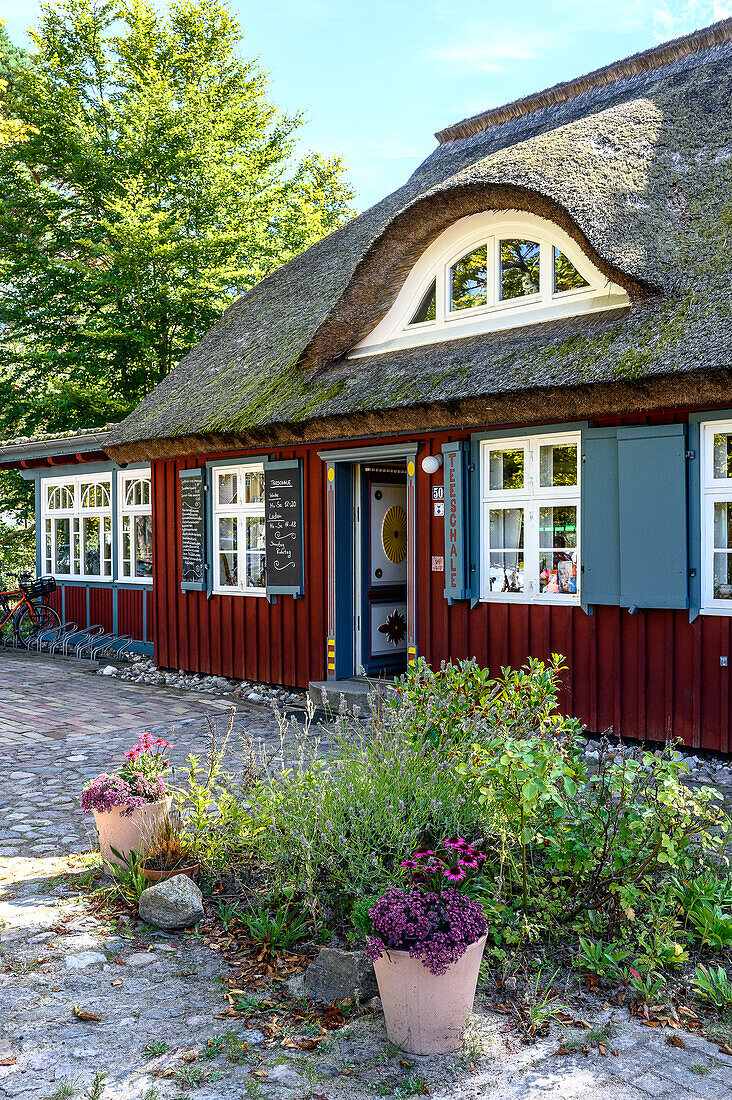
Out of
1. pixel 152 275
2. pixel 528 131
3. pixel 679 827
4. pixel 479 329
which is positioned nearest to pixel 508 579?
pixel 479 329

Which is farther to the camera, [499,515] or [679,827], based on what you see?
[499,515]

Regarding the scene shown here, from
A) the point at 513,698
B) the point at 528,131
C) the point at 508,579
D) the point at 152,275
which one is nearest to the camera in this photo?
the point at 513,698

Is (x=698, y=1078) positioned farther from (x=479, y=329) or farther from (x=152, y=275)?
(x=152, y=275)

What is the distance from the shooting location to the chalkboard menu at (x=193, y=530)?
434 inches

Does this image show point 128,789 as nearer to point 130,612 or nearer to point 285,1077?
point 285,1077

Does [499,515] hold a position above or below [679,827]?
above

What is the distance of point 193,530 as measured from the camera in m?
11.2

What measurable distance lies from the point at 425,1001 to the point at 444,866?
18.8 inches

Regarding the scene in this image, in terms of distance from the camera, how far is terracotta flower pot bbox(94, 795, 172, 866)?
441 centimetres

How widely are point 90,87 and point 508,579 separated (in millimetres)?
17118

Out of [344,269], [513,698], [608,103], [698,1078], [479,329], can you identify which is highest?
[608,103]

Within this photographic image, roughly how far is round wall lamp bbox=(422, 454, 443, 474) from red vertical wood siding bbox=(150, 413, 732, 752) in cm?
9

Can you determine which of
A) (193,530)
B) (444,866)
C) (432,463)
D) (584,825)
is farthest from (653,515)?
(193,530)

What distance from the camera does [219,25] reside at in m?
21.0
